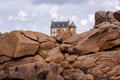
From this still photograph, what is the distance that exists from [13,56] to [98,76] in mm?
11173

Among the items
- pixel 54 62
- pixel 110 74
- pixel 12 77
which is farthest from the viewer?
pixel 54 62

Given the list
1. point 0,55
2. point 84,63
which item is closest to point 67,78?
point 84,63

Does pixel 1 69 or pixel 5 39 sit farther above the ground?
pixel 5 39

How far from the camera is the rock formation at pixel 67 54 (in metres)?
44.9

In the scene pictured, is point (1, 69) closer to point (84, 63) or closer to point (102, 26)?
point (84, 63)

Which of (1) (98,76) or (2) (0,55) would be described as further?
(2) (0,55)

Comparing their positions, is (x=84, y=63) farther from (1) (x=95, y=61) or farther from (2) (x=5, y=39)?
(2) (x=5, y=39)

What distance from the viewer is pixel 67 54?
4912 cm

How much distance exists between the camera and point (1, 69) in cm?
4647

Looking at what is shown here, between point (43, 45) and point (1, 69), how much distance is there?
6728 mm

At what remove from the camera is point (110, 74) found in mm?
44750

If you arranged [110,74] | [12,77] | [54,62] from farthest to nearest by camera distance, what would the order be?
[54,62], [110,74], [12,77]

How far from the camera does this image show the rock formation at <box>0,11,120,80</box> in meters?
44.9

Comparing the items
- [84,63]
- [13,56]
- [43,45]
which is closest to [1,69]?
[13,56]
